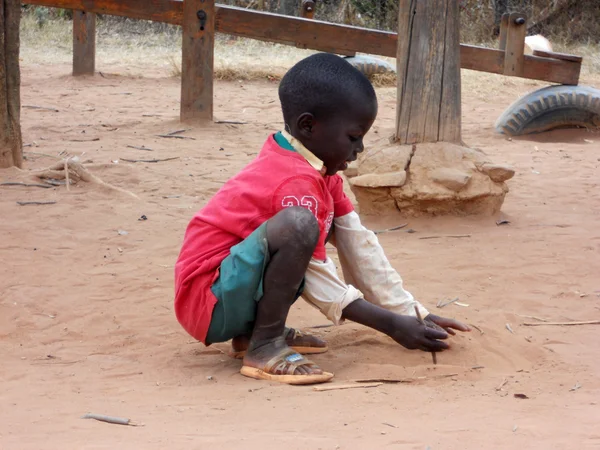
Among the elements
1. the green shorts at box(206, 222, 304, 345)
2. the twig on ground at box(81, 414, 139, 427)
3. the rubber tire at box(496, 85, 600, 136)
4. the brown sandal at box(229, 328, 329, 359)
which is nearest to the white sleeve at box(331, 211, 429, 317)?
the brown sandal at box(229, 328, 329, 359)

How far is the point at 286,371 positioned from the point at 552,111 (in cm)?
621

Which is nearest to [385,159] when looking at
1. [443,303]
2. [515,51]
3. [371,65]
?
[443,303]

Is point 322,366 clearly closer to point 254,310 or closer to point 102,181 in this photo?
point 254,310

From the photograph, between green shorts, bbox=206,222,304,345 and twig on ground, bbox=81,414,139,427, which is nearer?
twig on ground, bbox=81,414,139,427

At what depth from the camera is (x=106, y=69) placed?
472 inches

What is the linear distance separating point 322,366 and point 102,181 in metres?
3.30

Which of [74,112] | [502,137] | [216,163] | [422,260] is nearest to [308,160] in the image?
[422,260]

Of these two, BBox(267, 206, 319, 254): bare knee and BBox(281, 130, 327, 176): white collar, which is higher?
BBox(281, 130, 327, 176): white collar

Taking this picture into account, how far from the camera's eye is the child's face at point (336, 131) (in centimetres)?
282

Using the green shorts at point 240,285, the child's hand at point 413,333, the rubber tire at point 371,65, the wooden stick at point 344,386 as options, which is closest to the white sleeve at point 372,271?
the child's hand at point 413,333

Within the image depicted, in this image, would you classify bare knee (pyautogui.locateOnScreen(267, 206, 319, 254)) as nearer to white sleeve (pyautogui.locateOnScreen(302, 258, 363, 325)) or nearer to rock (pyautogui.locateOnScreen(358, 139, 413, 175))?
white sleeve (pyautogui.locateOnScreen(302, 258, 363, 325))

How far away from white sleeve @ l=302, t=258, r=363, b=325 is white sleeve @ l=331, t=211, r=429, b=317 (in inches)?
11.5

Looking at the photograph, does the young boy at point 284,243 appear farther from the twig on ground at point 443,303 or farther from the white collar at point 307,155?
the twig on ground at point 443,303

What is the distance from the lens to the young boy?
2719mm
